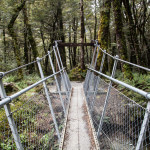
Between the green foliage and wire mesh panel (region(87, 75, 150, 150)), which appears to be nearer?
wire mesh panel (region(87, 75, 150, 150))

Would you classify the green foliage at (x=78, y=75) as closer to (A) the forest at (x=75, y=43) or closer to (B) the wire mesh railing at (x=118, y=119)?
(A) the forest at (x=75, y=43)

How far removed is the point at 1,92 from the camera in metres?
1.11

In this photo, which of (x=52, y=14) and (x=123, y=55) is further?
(x=52, y=14)

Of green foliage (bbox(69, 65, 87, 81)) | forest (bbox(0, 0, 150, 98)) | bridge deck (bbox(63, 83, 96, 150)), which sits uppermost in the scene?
forest (bbox(0, 0, 150, 98))

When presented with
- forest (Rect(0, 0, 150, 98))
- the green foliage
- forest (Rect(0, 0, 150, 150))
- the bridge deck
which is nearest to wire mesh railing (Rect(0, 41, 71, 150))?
forest (Rect(0, 0, 150, 150))

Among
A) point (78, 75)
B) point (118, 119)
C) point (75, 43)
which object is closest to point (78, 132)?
point (118, 119)

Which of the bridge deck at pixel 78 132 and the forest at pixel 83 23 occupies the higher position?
the forest at pixel 83 23

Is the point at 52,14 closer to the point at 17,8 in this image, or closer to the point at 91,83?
the point at 17,8

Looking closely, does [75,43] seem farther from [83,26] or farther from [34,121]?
[34,121]

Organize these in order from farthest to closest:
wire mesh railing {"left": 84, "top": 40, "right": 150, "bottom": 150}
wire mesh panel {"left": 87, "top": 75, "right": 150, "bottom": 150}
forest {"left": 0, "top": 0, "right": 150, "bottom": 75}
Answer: forest {"left": 0, "top": 0, "right": 150, "bottom": 75}, wire mesh panel {"left": 87, "top": 75, "right": 150, "bottom": 150}, wire mesh railing {"left": 84, "top": 40, "right": 150, "bottom": 150}

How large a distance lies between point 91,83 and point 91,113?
1341mm

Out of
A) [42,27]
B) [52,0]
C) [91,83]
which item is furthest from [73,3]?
[91,83]

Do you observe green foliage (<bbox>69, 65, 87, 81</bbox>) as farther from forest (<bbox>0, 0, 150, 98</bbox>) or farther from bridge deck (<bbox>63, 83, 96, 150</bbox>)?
bridge deck (<bbox>63, 83, 96, 150</bbox>)

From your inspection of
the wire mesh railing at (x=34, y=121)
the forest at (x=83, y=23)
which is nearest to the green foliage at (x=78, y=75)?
the forest at (x=83, y=23)
